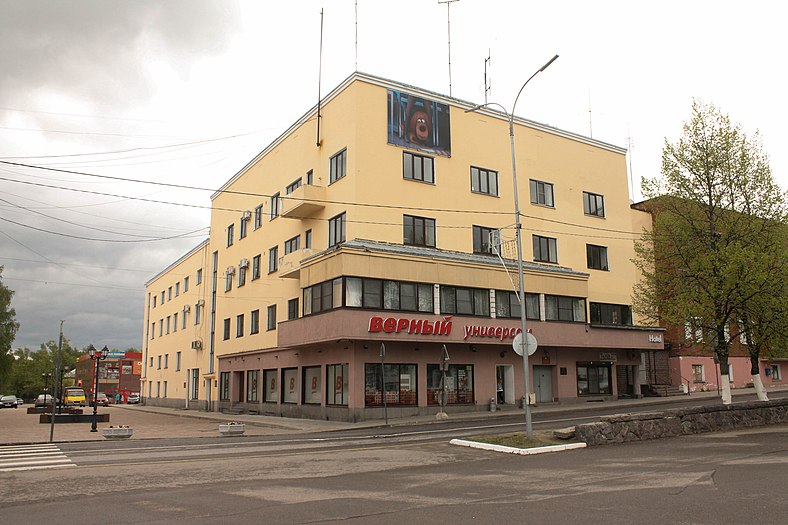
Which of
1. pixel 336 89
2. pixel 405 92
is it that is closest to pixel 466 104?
pixel 405 92

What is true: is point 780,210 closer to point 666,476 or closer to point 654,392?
point 666,476

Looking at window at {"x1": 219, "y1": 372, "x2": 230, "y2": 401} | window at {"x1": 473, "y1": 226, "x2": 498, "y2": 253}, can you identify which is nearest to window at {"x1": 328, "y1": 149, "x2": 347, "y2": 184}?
window at {"x1": 473, "y1": 226, "x2": 498, "y2": 253}

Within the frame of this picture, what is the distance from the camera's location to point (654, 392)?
45.3m

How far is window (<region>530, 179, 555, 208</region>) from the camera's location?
137 feet

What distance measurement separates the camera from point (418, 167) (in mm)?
36531

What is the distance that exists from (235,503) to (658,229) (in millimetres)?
21236

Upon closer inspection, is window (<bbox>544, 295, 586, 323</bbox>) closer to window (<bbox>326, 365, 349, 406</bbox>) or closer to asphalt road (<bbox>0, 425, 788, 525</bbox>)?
window (<bbox>326, 365, 349, 406</bbox>)

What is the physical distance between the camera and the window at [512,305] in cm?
3641

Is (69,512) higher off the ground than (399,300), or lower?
lower

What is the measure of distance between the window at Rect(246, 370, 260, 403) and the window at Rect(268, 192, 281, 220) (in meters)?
10.6

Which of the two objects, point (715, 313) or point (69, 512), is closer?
point (69, 512)

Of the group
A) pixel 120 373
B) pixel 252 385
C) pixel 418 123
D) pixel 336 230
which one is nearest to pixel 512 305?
pixel 336 230

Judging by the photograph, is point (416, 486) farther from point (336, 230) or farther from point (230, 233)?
point (230, 233)

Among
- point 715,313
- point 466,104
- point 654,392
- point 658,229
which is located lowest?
point 654,392
